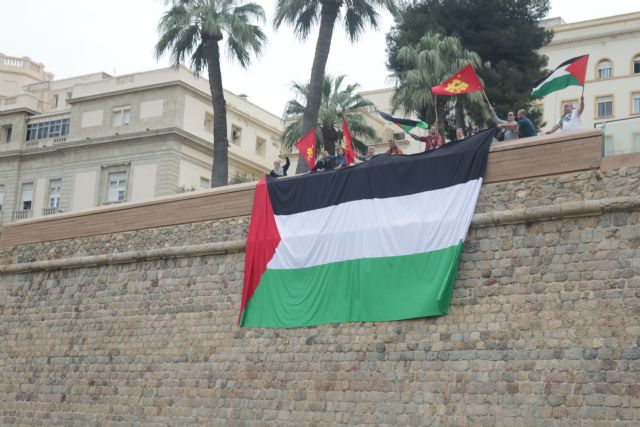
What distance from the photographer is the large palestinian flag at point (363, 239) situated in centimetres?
→ 1494

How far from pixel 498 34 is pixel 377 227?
16.0 m

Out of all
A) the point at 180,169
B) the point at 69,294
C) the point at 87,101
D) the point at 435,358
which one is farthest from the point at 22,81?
the point at 435,358

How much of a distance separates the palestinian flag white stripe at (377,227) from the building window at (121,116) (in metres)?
25.6

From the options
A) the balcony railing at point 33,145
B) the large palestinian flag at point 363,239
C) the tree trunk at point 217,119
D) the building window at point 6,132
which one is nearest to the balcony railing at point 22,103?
the building window at point 6,132

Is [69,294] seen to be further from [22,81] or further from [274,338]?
[22,81]

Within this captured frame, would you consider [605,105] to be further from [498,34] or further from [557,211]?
[557,211]

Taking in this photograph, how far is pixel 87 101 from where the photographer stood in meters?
43.0

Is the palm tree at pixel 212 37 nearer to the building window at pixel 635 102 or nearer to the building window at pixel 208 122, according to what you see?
the building window at pixel 208 122

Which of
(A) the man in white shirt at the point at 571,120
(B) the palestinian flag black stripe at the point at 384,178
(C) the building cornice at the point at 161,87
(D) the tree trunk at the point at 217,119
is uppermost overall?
(C) the building cornice at the point at 161,87

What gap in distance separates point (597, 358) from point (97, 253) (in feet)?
39.1

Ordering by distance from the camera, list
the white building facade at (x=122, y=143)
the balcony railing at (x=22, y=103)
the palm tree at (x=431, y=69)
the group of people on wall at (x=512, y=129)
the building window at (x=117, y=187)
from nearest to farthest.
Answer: the group of people on wall at (x=512, y=129) → the palm tree at (x=431, y=69) → the white building facade at (x=122, y=143) → the building window at (x=117, y=187) → the balcony railing at (x=22, y=103)

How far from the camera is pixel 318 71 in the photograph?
24781mm

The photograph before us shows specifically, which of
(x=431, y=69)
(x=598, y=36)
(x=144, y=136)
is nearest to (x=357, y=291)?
(x=431, y=69)

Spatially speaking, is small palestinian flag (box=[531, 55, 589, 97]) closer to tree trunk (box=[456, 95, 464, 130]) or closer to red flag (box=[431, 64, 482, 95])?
red flag (box=[431, 64, 482, 95])
